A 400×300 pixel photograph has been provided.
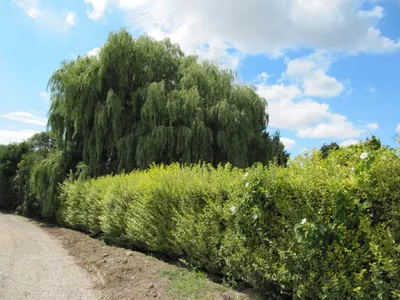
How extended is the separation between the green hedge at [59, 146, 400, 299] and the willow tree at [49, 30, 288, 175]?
723 centimetres

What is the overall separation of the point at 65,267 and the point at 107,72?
34.2ft

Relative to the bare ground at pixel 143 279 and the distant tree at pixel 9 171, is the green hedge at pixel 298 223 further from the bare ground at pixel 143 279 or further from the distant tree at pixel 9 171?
the distant tree at pixel 9 171

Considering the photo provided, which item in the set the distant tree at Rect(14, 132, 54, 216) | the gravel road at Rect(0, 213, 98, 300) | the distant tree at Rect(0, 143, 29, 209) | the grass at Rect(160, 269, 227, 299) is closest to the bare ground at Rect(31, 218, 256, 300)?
the grass at Rect(160, 269, 227, 299)

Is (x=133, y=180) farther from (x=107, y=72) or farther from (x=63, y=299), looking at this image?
(x=107, y=72)

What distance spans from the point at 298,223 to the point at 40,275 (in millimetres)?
4969

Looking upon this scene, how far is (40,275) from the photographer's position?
250 inches

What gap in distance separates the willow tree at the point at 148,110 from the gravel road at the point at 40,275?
5.86 meters

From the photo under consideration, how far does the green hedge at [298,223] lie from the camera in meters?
3.35

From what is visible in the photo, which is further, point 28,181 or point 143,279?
point 28,181

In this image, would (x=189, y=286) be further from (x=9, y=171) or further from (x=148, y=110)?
(x=9, y=171)

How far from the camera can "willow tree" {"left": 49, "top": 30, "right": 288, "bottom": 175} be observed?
14070 mm

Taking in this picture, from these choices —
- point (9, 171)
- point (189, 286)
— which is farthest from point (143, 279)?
point (9, 171)

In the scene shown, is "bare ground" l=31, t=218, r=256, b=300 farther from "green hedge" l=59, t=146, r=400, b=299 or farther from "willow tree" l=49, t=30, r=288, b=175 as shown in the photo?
"willow tree" l=49, t=30, r=288, b=175

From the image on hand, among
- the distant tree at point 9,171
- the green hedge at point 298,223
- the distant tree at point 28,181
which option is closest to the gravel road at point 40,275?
the green hedge at point 298,223
